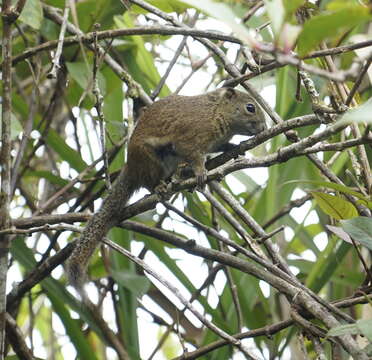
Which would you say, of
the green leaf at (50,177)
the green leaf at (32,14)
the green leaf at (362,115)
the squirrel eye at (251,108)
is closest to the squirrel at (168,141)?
the squirrel eye at (251,108)

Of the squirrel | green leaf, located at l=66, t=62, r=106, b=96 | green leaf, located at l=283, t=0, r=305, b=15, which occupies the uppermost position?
green leaf, located at l=66, t=62, r=106, b=96

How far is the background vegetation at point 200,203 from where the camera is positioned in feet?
7.89

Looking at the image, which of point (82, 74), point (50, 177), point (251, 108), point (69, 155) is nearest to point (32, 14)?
point (82, 74)

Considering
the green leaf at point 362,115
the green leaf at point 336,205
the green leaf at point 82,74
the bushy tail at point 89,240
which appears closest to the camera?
the green leaf at point 362,115

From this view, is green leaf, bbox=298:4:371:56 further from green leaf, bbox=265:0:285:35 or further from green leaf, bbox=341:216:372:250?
green leaf, bbox=341:216:372:250

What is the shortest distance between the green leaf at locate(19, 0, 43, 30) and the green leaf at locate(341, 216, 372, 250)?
1527mm

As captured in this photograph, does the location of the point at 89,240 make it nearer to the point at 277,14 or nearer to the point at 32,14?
the point at 32,14

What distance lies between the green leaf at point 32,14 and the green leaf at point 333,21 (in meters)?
1.72

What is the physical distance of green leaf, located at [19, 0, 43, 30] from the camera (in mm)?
2920

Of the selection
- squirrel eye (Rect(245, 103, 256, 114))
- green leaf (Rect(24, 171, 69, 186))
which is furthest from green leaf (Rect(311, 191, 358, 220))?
green leaf (Rect(24, 171, 69, 186))

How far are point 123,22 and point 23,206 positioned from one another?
1336 mm

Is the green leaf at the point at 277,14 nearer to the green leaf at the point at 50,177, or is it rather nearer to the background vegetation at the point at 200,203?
the background vegetation at the point at 200,203

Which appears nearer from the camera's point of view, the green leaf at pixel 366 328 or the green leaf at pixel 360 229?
the green leaf at pixel 366 328

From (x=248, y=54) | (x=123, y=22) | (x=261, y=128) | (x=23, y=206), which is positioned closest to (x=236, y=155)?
(x=248, y=54)
